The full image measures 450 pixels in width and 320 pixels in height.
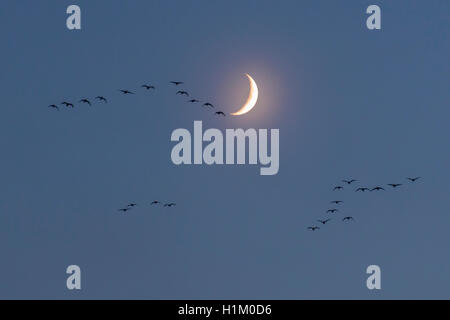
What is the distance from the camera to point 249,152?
97.6 m

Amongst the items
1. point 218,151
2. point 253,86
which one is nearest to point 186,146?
point 218,151

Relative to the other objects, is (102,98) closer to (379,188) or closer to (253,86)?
(253,86)

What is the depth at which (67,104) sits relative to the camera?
100688 millimetres

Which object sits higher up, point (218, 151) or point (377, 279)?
point (218, 151)

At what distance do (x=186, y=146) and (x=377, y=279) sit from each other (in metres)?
13.3

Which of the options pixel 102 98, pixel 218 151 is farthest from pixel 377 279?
pixel 102 98
